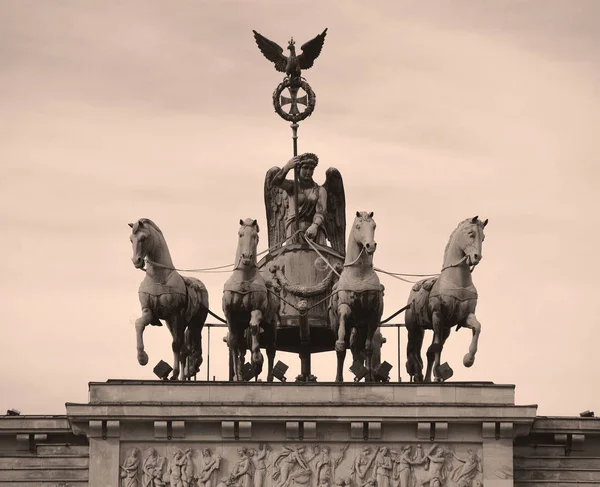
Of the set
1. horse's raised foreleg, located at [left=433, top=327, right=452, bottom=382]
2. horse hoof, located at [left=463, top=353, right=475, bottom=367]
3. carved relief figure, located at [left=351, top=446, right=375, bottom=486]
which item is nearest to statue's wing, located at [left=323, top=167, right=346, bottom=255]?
horse's raised foreleg, located at [left=433, top=327, right=452, bottom=382]

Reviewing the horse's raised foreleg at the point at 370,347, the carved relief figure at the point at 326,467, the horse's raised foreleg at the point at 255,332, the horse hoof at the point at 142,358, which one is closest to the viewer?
the carved relief figure at the point at 326,467

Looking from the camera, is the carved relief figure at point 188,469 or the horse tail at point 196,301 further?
the horse tail at point 196,301

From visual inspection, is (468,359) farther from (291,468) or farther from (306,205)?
(306,205)

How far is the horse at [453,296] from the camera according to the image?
6962cm

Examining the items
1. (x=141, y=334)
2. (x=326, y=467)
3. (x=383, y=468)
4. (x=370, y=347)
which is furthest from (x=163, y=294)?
(x=383, y=468)

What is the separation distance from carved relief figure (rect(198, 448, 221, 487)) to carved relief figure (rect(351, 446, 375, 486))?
2630 mm

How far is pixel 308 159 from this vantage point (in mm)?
75750

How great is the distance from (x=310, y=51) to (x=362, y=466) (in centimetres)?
1275

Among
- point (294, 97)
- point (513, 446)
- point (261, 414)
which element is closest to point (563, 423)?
point (513, 446)

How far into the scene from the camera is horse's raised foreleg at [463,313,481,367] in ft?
228

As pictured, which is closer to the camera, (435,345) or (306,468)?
(306,468)

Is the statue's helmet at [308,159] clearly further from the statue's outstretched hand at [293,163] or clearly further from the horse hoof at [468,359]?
the horse hoof at [468,359]

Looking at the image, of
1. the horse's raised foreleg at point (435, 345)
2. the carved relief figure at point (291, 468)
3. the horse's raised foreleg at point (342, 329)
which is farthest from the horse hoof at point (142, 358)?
the horse's raised foreleg at point (435, 345)

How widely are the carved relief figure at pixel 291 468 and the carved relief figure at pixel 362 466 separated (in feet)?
2.90
